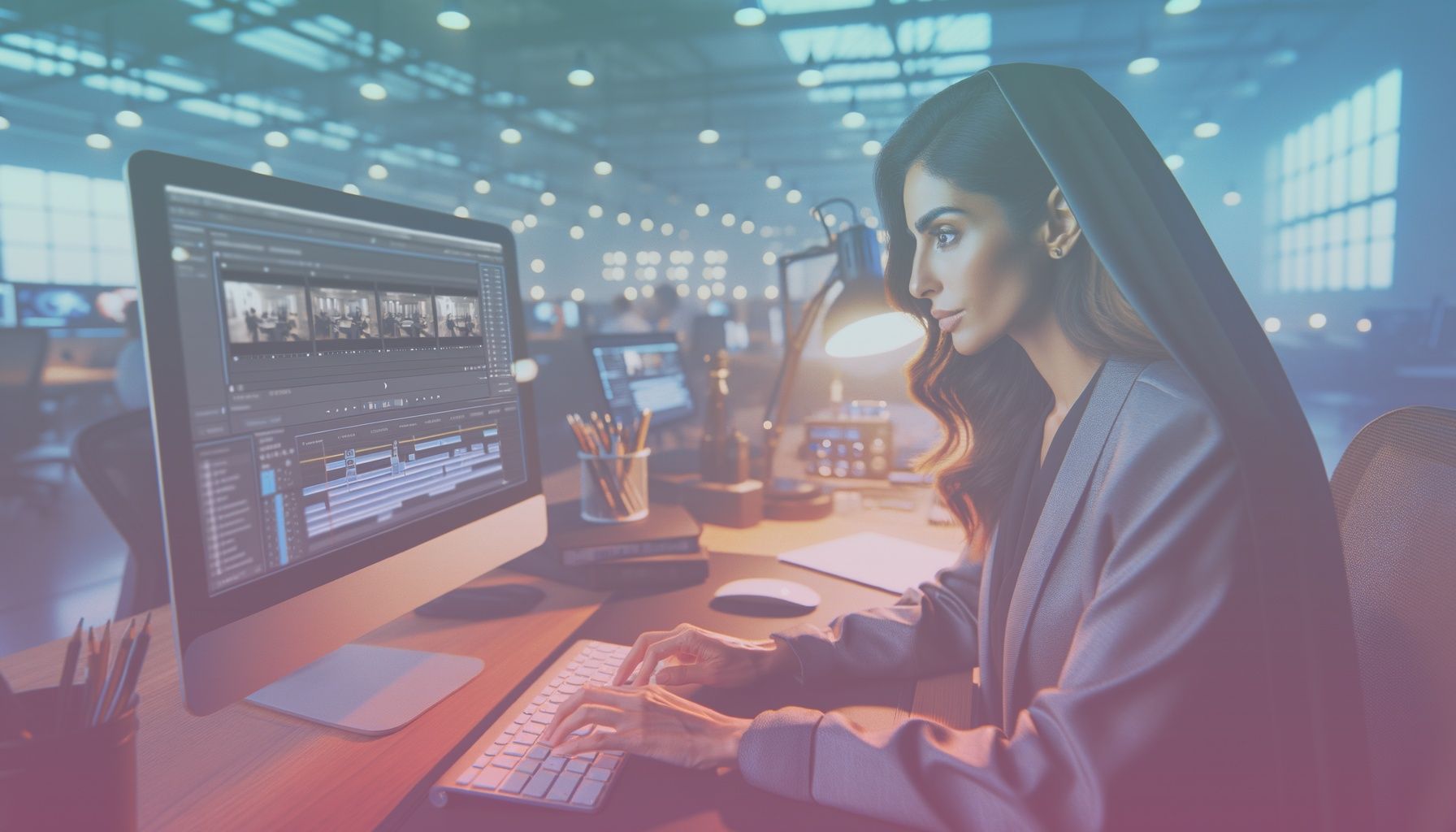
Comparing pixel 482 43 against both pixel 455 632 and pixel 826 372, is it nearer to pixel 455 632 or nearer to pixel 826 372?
pixel 826 372

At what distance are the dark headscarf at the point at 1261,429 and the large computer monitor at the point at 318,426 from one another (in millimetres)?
703

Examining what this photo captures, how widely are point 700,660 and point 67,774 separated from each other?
0.57 metres

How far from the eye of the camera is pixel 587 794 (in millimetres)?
662

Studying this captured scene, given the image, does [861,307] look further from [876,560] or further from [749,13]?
[749,13]

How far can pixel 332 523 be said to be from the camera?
78 cm

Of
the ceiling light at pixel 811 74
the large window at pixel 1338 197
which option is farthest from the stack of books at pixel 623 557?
the large window at pixel 1338 197

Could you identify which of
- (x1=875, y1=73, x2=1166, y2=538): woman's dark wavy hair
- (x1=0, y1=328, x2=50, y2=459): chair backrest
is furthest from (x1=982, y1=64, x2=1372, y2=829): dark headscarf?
(x1=0, y1=328, x2=50, y2=459): chair backrest

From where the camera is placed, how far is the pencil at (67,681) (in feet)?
1.76

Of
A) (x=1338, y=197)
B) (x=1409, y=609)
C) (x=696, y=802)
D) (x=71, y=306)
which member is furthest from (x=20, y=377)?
(x=1338, y=197)

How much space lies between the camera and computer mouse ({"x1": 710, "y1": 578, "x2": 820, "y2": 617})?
1138 millimetres

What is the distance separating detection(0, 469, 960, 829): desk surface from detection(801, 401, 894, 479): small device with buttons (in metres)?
1.07

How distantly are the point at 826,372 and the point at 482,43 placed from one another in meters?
5.89

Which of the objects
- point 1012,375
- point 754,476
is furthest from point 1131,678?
point 754,476

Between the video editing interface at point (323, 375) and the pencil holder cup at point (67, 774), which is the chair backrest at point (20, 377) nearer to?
the video editing interface at point (323, 375)
